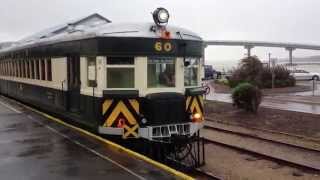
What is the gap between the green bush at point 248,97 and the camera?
2325 centimetres

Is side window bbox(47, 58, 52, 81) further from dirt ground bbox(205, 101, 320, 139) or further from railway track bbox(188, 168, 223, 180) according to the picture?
dirt ground bbox(205, 101, 320, 139)

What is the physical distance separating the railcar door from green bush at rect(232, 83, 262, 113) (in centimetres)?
1122

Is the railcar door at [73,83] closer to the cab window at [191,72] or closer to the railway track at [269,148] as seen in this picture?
the cab window at [191,72]

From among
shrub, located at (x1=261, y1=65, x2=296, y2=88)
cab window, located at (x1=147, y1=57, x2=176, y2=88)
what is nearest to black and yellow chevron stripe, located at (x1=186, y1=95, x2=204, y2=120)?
cab window, located at (x1=147, y1=57, x2=176, y2=88)

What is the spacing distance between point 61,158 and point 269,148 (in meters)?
7.04

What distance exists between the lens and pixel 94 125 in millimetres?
12039

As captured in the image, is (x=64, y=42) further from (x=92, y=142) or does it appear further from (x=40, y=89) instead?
(x=40, y=89)

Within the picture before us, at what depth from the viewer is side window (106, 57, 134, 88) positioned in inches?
453

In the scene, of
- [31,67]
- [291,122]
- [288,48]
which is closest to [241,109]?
[291,122]

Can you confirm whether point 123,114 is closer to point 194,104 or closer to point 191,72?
point 194,104

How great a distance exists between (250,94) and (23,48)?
9.69m

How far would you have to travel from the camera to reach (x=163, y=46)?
1190 centimetres

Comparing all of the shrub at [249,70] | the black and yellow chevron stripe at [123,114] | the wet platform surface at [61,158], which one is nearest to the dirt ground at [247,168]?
the black and yellow chevron stripe at [123,114]

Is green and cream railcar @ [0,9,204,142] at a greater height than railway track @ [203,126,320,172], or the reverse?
green and cream railcar @ [0,9,204,142]
